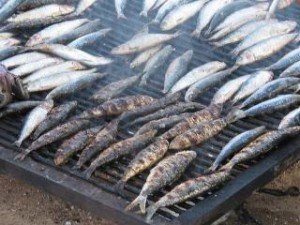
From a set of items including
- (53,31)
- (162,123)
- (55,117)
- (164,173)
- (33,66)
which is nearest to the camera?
(164,173)

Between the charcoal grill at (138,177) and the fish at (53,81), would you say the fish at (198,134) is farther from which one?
the fish at (53,81)

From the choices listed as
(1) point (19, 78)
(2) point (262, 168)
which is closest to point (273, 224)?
(2) point (262, 168)

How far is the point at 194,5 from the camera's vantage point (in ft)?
29.6

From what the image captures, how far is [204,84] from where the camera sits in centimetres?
757

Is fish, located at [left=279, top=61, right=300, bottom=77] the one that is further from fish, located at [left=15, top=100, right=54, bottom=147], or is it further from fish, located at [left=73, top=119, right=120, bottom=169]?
fish, located at [left=15, top=100, right=54, bottom=147]

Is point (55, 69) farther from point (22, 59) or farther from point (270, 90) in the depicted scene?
point (270, 90)

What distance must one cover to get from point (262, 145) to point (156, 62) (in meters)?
2.06

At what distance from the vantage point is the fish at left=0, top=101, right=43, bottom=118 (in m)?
7.03

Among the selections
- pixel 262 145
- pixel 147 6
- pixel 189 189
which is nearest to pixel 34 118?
pixel 189 189

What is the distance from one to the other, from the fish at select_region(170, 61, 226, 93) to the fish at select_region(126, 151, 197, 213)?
1.38 m

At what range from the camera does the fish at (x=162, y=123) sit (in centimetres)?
679

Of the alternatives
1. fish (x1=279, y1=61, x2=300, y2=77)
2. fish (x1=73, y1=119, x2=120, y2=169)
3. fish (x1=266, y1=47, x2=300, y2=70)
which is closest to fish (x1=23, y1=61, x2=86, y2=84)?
fish (x1=73, y1=119, x2=120, y2=169)

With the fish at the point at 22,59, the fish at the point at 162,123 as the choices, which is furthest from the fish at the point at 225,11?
the fish at the point at 22,59

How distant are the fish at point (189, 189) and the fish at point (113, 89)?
5.96 ft
